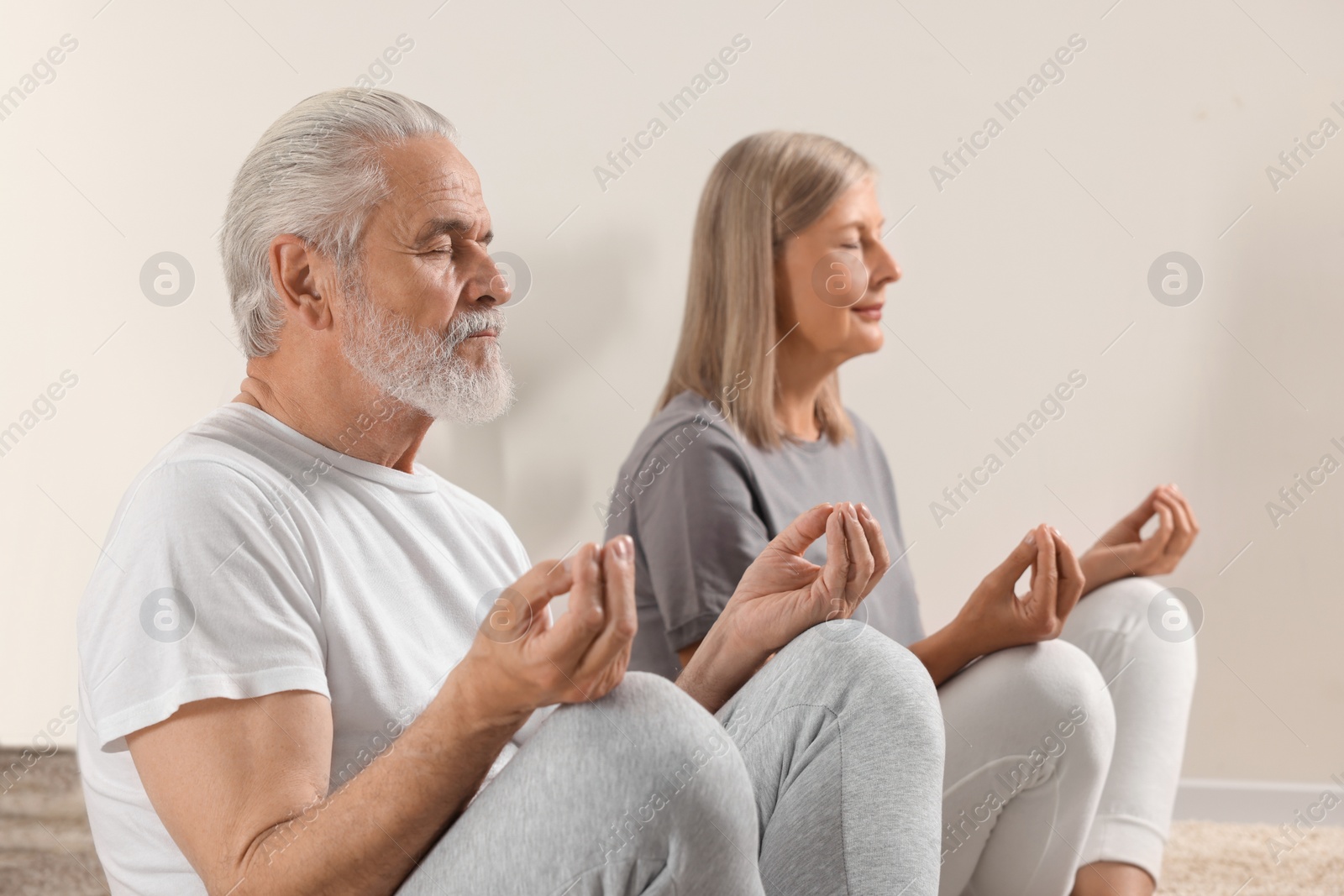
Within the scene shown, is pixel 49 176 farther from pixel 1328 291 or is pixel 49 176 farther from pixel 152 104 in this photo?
pixel 1328 291

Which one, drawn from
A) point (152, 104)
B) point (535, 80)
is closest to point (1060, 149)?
point (535, 80)

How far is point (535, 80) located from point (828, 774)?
56.3 inches

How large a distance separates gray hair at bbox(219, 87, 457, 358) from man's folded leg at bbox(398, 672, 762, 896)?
47cm

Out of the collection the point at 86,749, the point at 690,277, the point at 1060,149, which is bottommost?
the point at 86,749

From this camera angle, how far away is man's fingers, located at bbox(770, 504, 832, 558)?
3.05 feet

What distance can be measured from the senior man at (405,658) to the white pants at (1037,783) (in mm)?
260

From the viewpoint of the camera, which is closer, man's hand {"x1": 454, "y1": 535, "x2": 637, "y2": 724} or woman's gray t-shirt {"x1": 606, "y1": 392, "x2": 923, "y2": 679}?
man's hand {"x1": 454, "y1": 535, "x2": 637, "y2": 724}

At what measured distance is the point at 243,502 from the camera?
729mm
